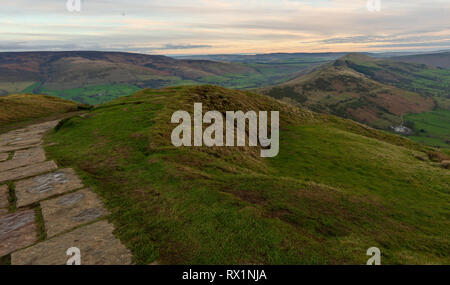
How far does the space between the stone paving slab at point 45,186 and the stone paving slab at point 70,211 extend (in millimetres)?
1102

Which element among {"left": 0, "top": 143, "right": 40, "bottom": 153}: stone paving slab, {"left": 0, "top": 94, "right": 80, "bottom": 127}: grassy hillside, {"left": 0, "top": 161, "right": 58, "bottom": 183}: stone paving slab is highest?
{"left": 0, "top": 94, "right": 80, "bottom": 127}: grassy hillside

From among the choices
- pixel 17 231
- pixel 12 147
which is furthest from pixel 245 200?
pixel 12 147

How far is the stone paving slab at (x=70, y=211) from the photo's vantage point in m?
12.4

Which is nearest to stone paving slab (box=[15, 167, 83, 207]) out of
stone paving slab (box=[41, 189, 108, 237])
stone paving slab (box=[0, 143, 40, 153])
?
stone paving slab (box=[41, 189, 108, 237])

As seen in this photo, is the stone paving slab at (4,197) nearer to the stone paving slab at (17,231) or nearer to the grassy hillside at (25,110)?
the stone paving slab at (17,231)

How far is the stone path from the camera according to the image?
1035 cm

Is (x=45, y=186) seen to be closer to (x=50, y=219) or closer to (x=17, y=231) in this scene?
(x=50, y=219)

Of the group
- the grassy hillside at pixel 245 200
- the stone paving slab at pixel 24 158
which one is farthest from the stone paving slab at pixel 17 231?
the stone paving slab at pixel 24 158

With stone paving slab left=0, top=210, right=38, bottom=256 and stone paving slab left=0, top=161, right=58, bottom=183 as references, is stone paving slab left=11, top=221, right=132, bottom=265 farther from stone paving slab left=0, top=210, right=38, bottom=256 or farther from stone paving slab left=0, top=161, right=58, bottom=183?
stone paving slab left=0, top=161, right=58, bottom=183

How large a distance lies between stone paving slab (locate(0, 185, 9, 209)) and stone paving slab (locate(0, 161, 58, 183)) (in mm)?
1667

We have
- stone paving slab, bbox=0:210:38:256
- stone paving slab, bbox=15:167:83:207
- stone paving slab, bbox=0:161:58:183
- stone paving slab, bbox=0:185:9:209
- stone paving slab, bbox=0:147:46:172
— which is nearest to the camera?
stone paving slab, bbox=0:210:38:256
